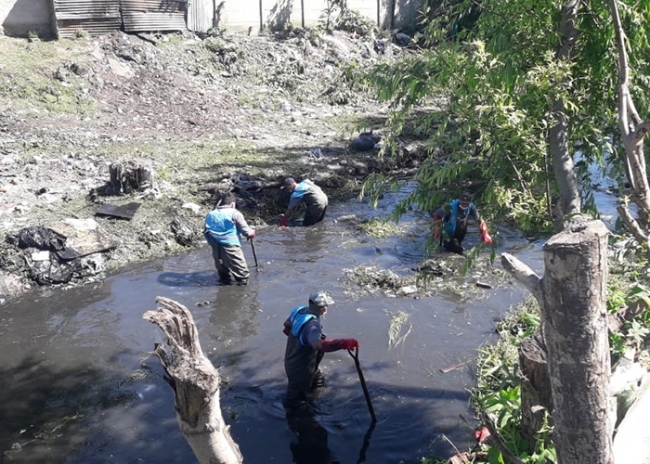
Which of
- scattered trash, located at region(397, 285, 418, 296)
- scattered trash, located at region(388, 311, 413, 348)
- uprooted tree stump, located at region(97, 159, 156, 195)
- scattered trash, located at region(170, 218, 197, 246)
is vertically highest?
uprooted tree stump, located at region(97, 159, 156, 195)

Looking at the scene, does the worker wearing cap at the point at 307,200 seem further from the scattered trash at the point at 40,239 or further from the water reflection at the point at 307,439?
the water reflection at the point at 307,439

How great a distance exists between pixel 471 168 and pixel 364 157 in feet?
36.3

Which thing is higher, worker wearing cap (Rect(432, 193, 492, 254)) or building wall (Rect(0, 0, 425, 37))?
building wall (Rect(0, 0, 425, 37))

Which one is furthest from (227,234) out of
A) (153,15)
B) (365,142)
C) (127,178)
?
(153,15)

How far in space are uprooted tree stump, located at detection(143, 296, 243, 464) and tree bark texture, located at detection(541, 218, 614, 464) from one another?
1489 millimetres

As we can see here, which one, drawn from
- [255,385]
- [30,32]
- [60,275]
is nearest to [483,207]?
[255,385]

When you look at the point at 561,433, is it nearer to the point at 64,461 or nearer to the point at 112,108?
the point at 64,461

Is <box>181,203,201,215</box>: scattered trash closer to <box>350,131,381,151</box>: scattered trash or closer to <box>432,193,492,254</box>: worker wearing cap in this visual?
<box>432,193,492,254</box>: worker wearing cap

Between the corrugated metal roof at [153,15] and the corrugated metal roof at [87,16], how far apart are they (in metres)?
0.31

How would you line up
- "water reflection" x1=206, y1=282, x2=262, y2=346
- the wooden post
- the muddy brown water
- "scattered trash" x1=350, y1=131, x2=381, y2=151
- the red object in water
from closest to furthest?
the red object in water
the muddy brown water
"water reflection" x1=206, y1=282, x2=262, y2=346
"scattered trash" x1=350, y1=131, x2=381, y2=151
the wooden post

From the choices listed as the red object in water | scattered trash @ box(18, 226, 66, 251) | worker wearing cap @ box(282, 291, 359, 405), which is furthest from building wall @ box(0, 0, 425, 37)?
the red object in water

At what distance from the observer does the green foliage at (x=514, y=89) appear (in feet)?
15.6

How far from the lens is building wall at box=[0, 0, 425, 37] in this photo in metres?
18.9

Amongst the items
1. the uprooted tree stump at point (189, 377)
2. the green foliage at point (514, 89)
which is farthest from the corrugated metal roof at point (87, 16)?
the uprooted tree stump at point (189, 377)
